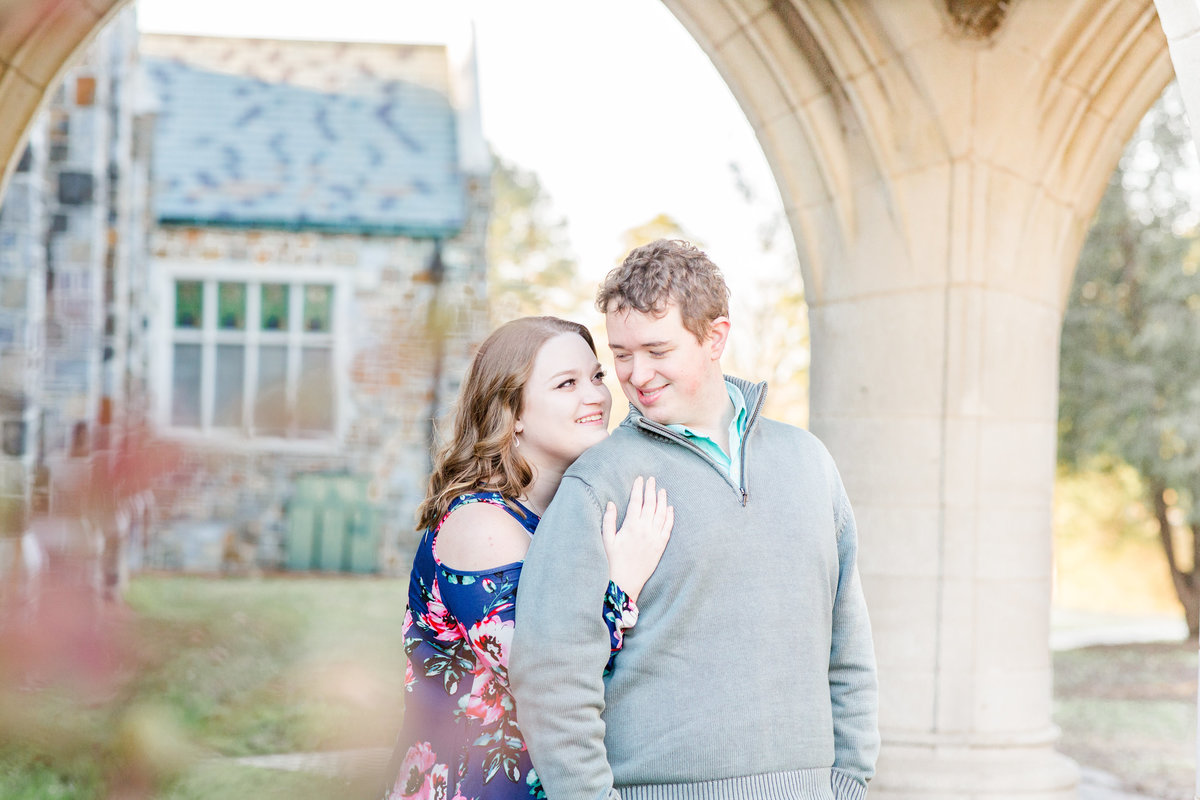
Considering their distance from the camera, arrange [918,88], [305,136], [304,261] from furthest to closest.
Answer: [305,136] → [304,261] → [918,88]

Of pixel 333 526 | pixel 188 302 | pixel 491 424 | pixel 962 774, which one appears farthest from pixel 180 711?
pixel 188 302

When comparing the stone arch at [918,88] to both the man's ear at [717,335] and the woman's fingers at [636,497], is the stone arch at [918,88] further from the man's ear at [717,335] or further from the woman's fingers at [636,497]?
the woman's fingers at [636,497]

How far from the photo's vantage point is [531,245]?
77.0 ft

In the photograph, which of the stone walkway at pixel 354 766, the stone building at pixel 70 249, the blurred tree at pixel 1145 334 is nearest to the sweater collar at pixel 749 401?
the stone walkway at pixel 354 766

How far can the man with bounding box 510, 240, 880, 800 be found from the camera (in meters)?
1.63

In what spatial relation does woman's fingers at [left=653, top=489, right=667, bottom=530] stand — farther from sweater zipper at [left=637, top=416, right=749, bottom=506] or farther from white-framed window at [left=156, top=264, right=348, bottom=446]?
white-framed window at [left=156, top=264, right=348, bottom=446]

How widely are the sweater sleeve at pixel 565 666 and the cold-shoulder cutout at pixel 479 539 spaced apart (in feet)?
0.37

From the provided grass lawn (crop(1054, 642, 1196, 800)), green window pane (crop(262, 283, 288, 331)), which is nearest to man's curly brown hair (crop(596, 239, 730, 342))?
grass lawn (crop(1054, 642, 1196, 800))

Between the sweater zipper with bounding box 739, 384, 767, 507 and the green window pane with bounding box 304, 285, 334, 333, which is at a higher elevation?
the green window pane with bounding box 304, 285, 334, 333

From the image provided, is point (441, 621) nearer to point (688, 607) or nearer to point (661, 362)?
point (688, 607)

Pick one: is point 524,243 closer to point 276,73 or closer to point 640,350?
point 276,73

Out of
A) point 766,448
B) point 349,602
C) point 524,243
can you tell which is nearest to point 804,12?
point 766,448

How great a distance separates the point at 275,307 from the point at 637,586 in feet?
36.9

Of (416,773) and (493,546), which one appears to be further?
(416,773)
